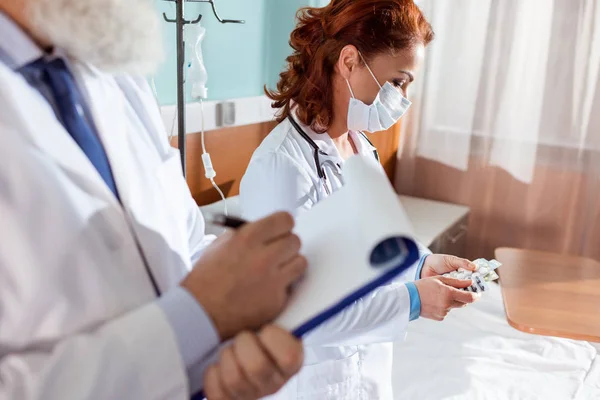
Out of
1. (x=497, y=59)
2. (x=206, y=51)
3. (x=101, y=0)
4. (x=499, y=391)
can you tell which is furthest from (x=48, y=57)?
(x=497, y=59)

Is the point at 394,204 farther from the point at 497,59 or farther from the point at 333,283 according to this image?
the point at 497,59

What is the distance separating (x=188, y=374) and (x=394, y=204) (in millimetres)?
317

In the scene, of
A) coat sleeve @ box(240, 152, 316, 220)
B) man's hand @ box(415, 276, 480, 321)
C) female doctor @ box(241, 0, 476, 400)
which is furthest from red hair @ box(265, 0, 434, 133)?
man's hand @ box(415, 276, 480, 321)

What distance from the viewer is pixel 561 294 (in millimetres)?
2184

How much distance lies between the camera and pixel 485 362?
2.02 m

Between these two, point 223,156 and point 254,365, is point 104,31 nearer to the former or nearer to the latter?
point 254,365

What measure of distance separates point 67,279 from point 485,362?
179 cm

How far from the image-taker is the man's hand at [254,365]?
1.84 feet

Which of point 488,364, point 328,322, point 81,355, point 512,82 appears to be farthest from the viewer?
point 512,82

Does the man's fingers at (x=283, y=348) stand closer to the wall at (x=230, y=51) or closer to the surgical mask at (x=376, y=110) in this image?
the surgical mask at (x=376, y=110)

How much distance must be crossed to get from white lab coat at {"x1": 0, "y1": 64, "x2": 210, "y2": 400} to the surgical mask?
2.85 feet

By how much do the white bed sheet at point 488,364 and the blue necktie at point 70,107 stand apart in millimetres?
1449

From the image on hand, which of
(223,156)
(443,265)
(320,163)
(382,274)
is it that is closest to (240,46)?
(223,156)

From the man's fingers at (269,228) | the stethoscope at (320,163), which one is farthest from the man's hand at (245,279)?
the stethoscope at (320,163)
